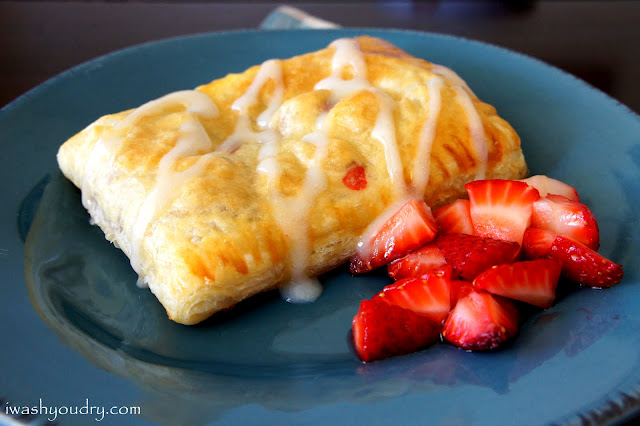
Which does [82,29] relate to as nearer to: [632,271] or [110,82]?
[110,82]

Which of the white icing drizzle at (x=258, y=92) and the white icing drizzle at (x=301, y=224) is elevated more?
the white icing drizzle at (x=258, y=92)

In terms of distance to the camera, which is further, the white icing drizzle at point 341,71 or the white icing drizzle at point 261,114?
the white icing drizzle at point 341,71

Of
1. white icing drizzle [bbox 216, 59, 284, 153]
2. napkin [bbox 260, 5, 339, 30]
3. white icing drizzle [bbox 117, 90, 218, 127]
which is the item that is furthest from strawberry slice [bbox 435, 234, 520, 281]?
napkin [bbox 260, 5, 339, 30]

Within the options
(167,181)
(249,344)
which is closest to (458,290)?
(249,344)

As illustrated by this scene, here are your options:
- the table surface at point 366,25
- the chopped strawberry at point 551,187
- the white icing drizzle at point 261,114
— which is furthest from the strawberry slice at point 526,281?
the table surface at point 366,25

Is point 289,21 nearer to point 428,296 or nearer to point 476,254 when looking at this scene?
point 476,254

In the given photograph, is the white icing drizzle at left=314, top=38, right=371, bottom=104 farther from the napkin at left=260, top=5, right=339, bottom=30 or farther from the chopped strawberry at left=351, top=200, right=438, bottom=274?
the napkin at left=260, top=5, right=339, bottom=30

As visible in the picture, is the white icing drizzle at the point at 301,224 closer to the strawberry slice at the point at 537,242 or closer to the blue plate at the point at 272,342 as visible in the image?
the blue plate at the point at 272,342
